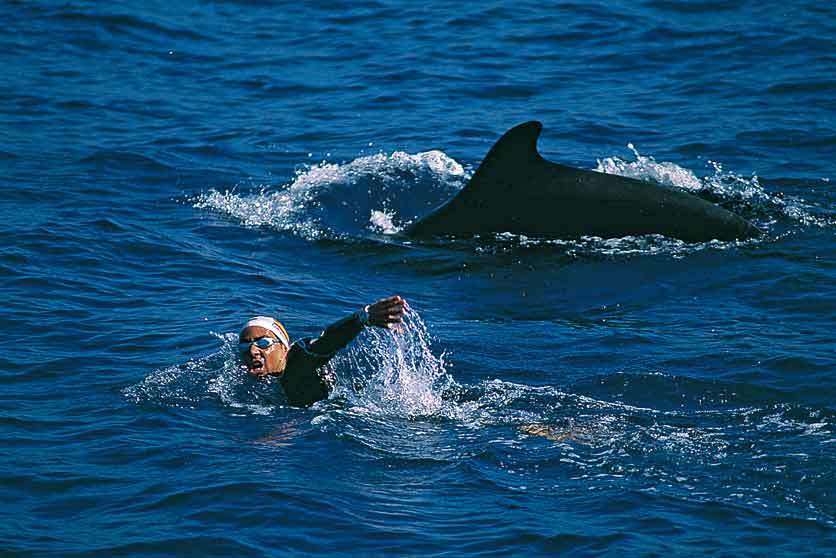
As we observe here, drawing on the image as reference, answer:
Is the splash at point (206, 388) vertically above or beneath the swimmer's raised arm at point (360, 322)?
beneath

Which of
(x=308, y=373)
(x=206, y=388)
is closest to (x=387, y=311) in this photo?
(x=308, y=373)

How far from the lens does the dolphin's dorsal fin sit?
11.9 metres

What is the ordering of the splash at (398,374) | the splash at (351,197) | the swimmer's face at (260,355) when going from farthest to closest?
the splash at (351,197), the swimmer's face at (260,355), the splash at (398,374)

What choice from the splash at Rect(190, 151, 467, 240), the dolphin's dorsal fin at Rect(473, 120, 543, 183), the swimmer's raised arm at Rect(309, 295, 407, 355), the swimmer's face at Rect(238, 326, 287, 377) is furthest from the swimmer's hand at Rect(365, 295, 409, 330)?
the splash at Rect(190, 151, 467, 240)

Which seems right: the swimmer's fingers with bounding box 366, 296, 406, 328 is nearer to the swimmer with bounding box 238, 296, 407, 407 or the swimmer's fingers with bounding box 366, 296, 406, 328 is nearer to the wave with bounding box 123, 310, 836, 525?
the swimmer with bounding box 238, 296, 407, 407

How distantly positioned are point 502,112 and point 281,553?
12.7 m

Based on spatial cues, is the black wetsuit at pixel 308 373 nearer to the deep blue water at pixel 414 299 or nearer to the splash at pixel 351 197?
the deep blue water at pixel 414 299

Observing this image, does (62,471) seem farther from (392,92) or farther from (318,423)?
(392,92)

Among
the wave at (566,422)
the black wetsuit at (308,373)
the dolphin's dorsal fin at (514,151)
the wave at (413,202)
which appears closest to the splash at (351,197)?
the wave at (413,202)

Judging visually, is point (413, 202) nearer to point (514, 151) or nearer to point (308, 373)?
point (514, 151)

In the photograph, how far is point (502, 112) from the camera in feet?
61.2

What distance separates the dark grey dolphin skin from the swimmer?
12.0 feet

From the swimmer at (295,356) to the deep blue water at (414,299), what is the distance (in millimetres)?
212

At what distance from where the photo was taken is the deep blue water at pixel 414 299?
7.26 meters
